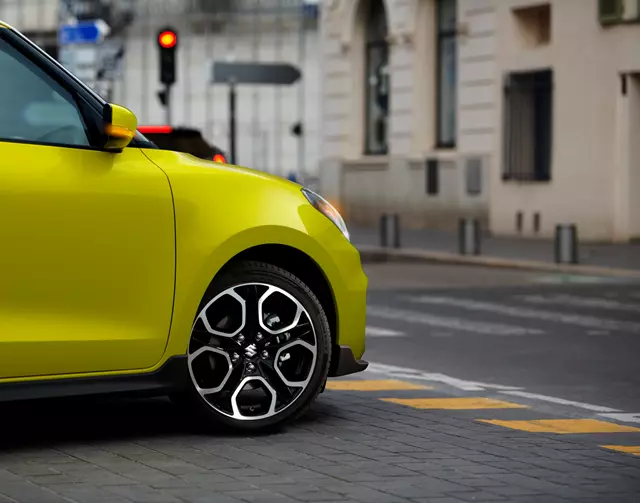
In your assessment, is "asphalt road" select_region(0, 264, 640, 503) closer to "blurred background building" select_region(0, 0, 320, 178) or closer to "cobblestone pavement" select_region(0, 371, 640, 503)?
"cobblestone pavement" select_region(0, 371, 640, 503)

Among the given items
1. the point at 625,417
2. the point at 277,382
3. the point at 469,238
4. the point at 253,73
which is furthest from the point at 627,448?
the point at 253,73

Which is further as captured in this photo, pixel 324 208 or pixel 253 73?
pixel 253 73

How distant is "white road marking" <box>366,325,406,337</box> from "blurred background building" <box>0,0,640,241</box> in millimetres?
12937

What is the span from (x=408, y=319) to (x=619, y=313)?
192 cm

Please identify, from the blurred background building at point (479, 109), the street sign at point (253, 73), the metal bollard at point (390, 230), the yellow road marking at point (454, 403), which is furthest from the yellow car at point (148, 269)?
the blurred background building at point (479, 109)

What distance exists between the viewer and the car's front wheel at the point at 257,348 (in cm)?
734

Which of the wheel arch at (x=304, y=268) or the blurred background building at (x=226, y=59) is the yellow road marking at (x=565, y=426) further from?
the blurred background building at (x=226, y=59)

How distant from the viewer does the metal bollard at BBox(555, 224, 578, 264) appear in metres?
21.6

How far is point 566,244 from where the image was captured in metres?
21.7

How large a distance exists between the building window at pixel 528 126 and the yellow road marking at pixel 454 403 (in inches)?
791

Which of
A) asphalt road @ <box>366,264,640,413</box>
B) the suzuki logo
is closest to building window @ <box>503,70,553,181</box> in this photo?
asphalt road @ <box>366,264,640,413</box>

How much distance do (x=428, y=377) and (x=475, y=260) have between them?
1258cm

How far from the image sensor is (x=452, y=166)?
31750 millimetres

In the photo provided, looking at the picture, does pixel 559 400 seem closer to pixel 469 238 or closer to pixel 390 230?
pixel 469 238
